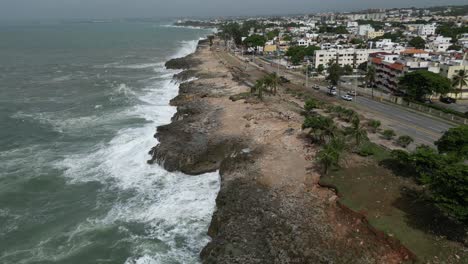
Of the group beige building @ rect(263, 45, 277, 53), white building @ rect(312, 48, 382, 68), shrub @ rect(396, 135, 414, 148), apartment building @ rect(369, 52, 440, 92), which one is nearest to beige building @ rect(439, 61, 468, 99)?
apartment building @ rect(369, 52, 440, 92)

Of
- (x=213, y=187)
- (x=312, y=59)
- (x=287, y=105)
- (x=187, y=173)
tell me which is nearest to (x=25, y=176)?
(x=187, y=173)

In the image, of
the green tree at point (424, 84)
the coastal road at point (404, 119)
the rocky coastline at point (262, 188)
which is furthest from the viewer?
the green tree at point (424, 84)

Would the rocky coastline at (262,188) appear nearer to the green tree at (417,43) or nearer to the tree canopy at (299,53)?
the tree canopy at (299,53)

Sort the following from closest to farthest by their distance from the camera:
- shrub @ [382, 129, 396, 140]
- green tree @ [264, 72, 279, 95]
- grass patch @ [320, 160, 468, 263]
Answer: grass patch @ [320, 160, 468, 263]
shrub @ [382, 129, 396, 140]
green tree @ [264, 72, 279, 95]

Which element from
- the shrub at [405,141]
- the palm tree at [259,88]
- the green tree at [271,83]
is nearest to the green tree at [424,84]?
the green tree at [271,83]

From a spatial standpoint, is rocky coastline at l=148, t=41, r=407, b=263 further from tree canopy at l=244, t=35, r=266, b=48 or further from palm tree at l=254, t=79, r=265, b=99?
tree canopy at l=244, t=35, r=266, b=48

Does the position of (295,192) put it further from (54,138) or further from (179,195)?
(54,138)
